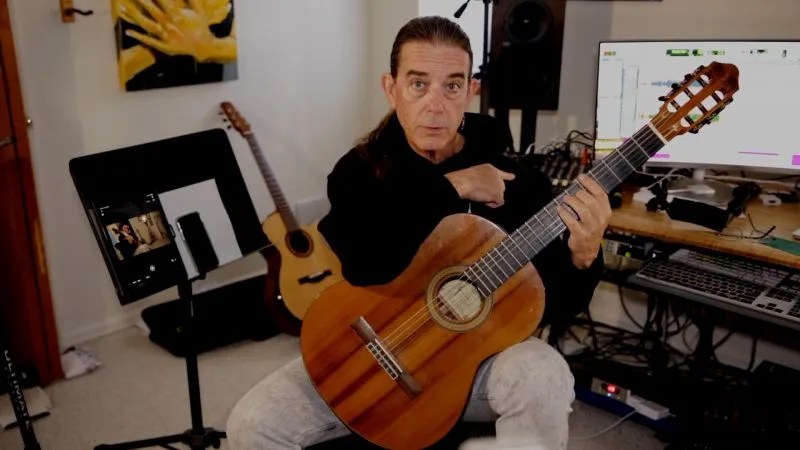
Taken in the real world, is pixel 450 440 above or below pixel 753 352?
above

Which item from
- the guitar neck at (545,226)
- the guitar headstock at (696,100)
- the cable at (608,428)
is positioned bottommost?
the cable at (608,428)

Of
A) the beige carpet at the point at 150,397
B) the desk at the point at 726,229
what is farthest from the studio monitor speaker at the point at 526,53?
the beige carpet at the point at 150,397

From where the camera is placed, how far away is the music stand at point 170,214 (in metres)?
1.71

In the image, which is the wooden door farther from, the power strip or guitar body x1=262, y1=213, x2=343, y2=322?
the power strip

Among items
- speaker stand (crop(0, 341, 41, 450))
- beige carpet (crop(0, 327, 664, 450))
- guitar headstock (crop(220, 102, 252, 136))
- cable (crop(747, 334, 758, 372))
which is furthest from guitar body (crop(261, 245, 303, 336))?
cable (crop(747, 334, 758, 372))

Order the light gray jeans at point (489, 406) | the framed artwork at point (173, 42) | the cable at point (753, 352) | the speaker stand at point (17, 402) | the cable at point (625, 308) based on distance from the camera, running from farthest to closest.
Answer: the cable at point (625, 308) < the framed artwork at point (173, 42) < the cable at point (753, 352) < the speaker stand at point (17, 402) < the light gray jeans at point (489, 406)

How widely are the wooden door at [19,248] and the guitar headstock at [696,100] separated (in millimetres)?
1778

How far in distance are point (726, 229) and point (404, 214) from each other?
2.93 ft

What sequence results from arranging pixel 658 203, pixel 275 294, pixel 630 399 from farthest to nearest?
pixel 275 294 < pixel 630 399 < pixel 658 203

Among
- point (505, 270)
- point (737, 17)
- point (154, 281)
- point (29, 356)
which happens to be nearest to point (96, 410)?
point (29, 356)

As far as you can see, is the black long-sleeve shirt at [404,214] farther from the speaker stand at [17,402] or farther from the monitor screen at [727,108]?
the speaker stand at [17,402]

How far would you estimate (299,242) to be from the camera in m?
2.72

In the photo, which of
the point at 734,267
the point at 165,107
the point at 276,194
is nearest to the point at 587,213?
the point at 734,267

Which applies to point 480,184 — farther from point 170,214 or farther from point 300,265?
point 300,265
